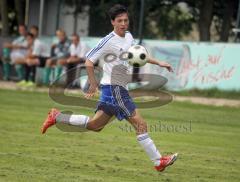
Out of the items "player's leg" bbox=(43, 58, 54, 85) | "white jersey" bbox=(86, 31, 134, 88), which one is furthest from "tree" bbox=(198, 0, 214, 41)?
"white jersey" bbox=(86, 31, 134, 88)

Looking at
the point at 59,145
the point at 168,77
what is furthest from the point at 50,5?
the point at 59,145

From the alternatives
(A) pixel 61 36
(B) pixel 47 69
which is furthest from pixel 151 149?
(B) pixel 47 69

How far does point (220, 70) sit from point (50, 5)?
776 centimetres

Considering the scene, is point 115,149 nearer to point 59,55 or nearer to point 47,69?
point 59,55

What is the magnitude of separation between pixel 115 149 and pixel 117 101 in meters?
2.21

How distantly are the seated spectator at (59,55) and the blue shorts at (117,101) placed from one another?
13.9 meters

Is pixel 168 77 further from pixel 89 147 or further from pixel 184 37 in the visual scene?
pixel 89 147

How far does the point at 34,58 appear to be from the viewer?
24.9 metres

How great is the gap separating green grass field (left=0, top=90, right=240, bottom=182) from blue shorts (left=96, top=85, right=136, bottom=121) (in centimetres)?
74

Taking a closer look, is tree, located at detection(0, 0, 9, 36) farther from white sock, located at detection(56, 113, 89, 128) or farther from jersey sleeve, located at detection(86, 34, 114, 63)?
jersey sleeve, located at detection(86, 34, 114, 63)

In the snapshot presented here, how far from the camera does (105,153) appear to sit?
1150cm

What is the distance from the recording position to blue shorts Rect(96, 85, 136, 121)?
995cm

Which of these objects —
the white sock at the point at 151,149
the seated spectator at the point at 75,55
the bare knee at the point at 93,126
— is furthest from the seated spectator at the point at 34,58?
the white sock at the point at 151,149

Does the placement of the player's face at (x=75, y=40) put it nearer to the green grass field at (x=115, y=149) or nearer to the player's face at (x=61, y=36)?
the player's face at (x=61, y=36)
